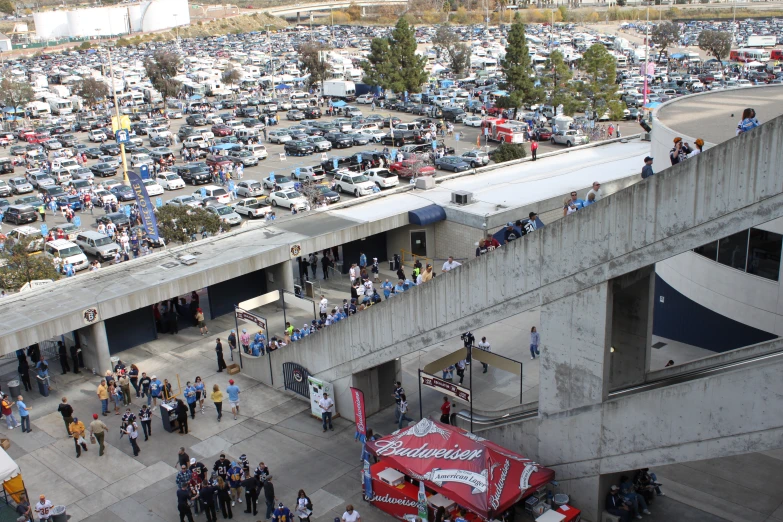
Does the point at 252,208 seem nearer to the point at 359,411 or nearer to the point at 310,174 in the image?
the point at 310,174

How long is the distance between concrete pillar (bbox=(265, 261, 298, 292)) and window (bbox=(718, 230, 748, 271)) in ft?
51.2

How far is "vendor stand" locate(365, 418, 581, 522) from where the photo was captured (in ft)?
51.0

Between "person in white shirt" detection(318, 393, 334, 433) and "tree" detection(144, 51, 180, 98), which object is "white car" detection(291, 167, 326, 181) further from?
"tree" detection(144, 51, 180, 98)

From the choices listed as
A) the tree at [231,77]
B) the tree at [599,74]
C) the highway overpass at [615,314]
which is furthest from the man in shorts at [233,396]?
the tree at [231,77]

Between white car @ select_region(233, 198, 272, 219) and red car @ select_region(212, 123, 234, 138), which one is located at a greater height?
red car @ select_region(212, 123, 234, 138)

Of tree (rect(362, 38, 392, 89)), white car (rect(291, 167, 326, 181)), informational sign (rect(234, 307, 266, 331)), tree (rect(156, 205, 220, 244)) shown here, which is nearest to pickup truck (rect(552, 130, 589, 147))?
white car (rect(291, 167, 326, 181))

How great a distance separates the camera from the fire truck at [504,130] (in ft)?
193

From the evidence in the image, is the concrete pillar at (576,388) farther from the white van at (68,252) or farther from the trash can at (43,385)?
the white van at (68,252)

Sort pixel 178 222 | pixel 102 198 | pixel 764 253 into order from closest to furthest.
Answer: pixel 764 253
pixel 178 222
pixel 102 198

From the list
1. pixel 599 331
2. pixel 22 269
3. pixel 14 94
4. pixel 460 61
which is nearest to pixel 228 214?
pixel 22 269

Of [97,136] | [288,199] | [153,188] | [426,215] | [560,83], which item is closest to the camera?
[426,215]

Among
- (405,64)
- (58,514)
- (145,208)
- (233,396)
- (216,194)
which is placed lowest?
(58,514)

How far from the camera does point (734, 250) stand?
21141 mm

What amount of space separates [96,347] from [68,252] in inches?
523
